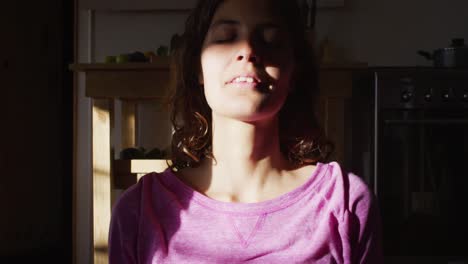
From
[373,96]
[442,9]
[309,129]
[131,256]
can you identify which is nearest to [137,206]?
[131,256]

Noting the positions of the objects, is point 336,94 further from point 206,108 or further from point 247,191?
point 247,191

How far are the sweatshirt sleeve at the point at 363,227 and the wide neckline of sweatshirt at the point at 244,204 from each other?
0.23 ft

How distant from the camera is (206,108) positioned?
3.31ft

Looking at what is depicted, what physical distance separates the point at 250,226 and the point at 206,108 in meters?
0.28

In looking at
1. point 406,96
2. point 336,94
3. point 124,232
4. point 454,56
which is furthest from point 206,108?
point 454,56

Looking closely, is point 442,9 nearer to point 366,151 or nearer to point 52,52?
point 366,151

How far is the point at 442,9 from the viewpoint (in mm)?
2850

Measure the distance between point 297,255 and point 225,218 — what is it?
0.13 metres

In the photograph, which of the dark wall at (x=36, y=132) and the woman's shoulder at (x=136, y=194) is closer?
the woman's shoulder at (x=136, y=194)

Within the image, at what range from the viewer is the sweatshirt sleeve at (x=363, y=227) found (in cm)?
85

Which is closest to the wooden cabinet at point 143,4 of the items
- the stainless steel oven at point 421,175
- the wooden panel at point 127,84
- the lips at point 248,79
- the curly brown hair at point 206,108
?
the stainless steel oven at point 421,175

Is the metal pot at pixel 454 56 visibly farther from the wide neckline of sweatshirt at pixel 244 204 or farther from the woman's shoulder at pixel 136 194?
the woman's shoulder at pixel 136 194

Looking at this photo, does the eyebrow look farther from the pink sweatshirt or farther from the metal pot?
the metal pot

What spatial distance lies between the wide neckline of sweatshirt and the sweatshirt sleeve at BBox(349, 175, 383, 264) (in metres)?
0.07
